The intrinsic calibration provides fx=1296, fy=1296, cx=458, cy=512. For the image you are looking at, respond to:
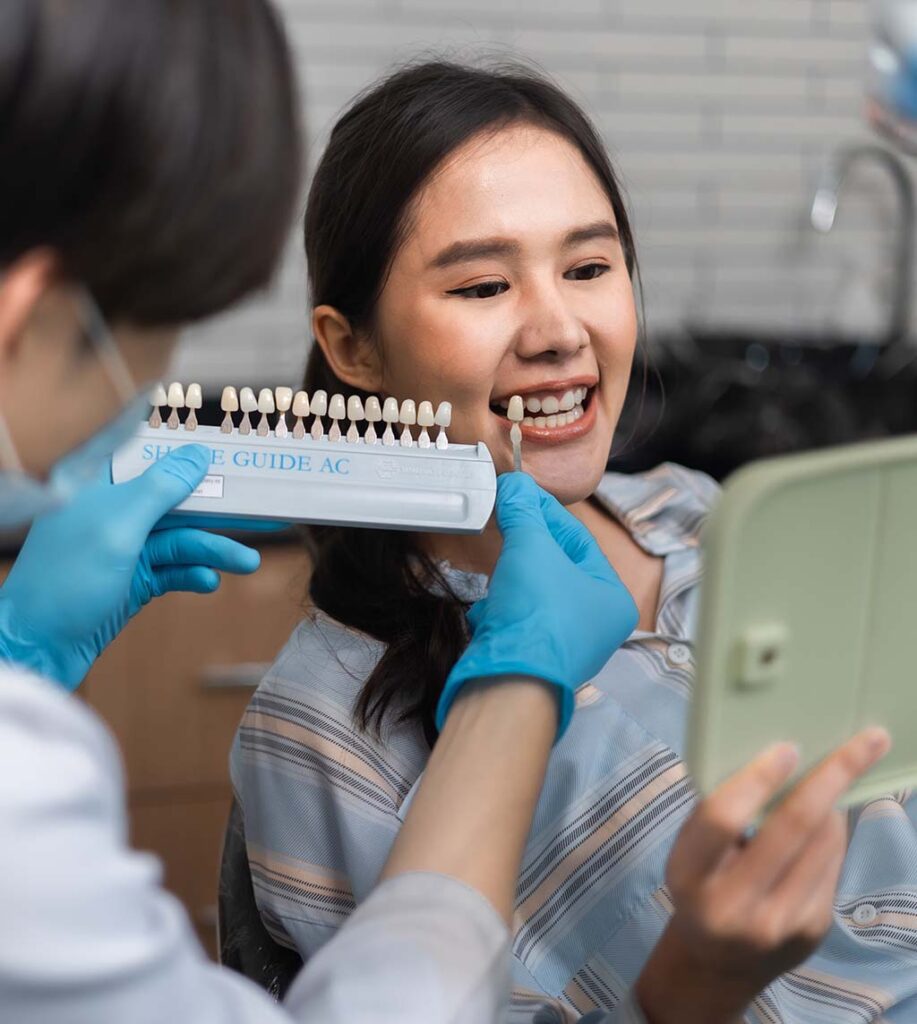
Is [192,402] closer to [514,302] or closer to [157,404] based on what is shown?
[157,404]

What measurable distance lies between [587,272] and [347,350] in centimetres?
30

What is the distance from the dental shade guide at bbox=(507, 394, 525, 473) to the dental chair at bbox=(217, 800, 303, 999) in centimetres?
51

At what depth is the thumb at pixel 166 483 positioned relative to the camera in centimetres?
120

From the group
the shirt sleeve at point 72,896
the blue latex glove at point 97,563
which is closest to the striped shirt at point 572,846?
the blue latex glove at point 97,563

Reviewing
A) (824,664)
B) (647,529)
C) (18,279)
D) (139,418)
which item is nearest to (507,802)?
(824,664)

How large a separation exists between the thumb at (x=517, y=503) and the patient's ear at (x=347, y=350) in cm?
29

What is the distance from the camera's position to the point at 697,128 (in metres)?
3.22

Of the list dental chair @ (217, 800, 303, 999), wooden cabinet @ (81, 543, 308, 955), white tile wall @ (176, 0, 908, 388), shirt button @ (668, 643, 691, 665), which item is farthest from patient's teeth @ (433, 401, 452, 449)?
white tile wall @ (176, 0, 908, 388)

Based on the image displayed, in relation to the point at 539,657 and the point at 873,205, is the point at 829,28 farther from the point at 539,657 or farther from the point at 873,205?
the point at 539,657

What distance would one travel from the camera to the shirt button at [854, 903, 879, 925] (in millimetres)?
1288

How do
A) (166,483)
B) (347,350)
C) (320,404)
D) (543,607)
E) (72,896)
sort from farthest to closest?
(347,350) → (320,404) → (166,483) → (543,607) → (72,896)

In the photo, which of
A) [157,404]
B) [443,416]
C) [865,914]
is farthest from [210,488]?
[865,914]

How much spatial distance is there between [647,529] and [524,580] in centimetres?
60

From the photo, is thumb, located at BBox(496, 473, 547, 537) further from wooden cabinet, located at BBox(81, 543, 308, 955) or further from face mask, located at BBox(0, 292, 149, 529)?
wooden cabinet, located at BBox(81, 543, 308, 955)
